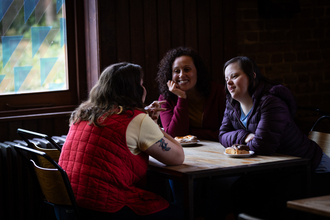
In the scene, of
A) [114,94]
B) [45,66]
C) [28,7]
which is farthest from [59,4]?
[114,94]

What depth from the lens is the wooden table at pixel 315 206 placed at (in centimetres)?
128

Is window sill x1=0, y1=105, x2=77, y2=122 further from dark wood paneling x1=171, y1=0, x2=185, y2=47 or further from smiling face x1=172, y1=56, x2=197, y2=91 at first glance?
dark wood paneling x1=171, y1=0, x2=185, y2=47

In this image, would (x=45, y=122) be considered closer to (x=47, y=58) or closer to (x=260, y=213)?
(x=47, y=58)

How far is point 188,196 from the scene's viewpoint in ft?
5.92

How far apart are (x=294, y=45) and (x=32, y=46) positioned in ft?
8.71

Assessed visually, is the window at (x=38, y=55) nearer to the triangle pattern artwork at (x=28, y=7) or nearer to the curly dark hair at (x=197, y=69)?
the triangle pattern artwork at (x=28, y=7)

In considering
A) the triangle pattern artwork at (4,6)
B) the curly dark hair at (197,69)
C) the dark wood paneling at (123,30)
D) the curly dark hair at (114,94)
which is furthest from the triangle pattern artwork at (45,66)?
the curly dark hair at (114,94)

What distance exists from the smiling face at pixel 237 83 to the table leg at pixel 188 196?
78cm

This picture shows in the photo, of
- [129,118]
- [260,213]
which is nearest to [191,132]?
[260,213]

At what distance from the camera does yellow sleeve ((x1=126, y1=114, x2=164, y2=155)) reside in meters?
1.82

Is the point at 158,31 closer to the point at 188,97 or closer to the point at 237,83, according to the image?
the point at 188,97

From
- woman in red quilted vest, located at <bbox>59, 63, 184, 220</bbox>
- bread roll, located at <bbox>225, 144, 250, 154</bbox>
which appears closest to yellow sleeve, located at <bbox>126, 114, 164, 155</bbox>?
woman in red quilted vest, located at <bbox>59, 63, 184, 220</bbox>

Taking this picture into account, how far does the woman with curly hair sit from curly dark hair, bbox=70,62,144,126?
0.95 m

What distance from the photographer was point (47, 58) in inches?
130
